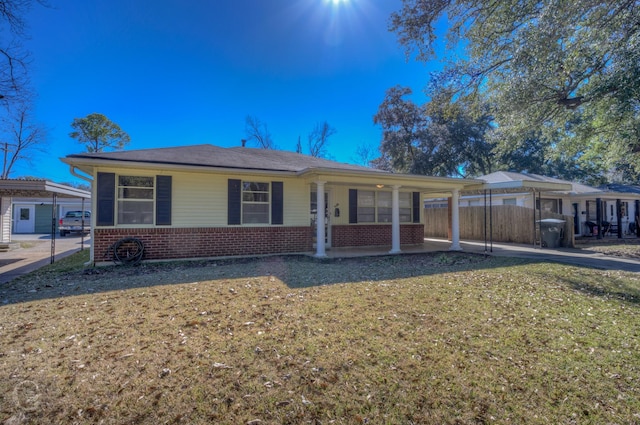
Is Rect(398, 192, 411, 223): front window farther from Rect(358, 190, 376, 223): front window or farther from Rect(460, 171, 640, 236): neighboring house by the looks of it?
Rect(460, 171, 640, 236): neighboring house

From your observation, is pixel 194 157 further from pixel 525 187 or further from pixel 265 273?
pixel 525 187

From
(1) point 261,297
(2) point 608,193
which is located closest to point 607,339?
(1) point 261,297

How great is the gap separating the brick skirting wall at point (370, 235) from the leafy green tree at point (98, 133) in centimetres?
2930

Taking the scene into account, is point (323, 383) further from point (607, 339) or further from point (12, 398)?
point (607, 339)

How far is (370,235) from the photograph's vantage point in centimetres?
1235

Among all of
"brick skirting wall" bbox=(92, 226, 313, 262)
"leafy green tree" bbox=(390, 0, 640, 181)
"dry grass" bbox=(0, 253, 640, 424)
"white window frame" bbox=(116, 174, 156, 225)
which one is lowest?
"dry grass" bbox=(0, 253, 640, 424)

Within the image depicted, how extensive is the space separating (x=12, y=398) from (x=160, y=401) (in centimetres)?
117

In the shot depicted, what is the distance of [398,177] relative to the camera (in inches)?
409

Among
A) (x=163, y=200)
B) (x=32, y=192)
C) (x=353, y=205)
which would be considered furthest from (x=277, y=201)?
(x=32, y=192)

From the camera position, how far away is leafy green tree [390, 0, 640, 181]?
6867 millimetres

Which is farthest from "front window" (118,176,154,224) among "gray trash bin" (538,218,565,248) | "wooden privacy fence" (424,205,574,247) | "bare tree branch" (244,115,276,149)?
"bare tree branch" (244,115,276,149)

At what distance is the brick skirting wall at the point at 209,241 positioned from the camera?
332 inches

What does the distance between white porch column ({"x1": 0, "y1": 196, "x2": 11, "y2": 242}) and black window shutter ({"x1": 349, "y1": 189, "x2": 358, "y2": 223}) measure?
15.2m

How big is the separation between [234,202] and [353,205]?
14.9ft
